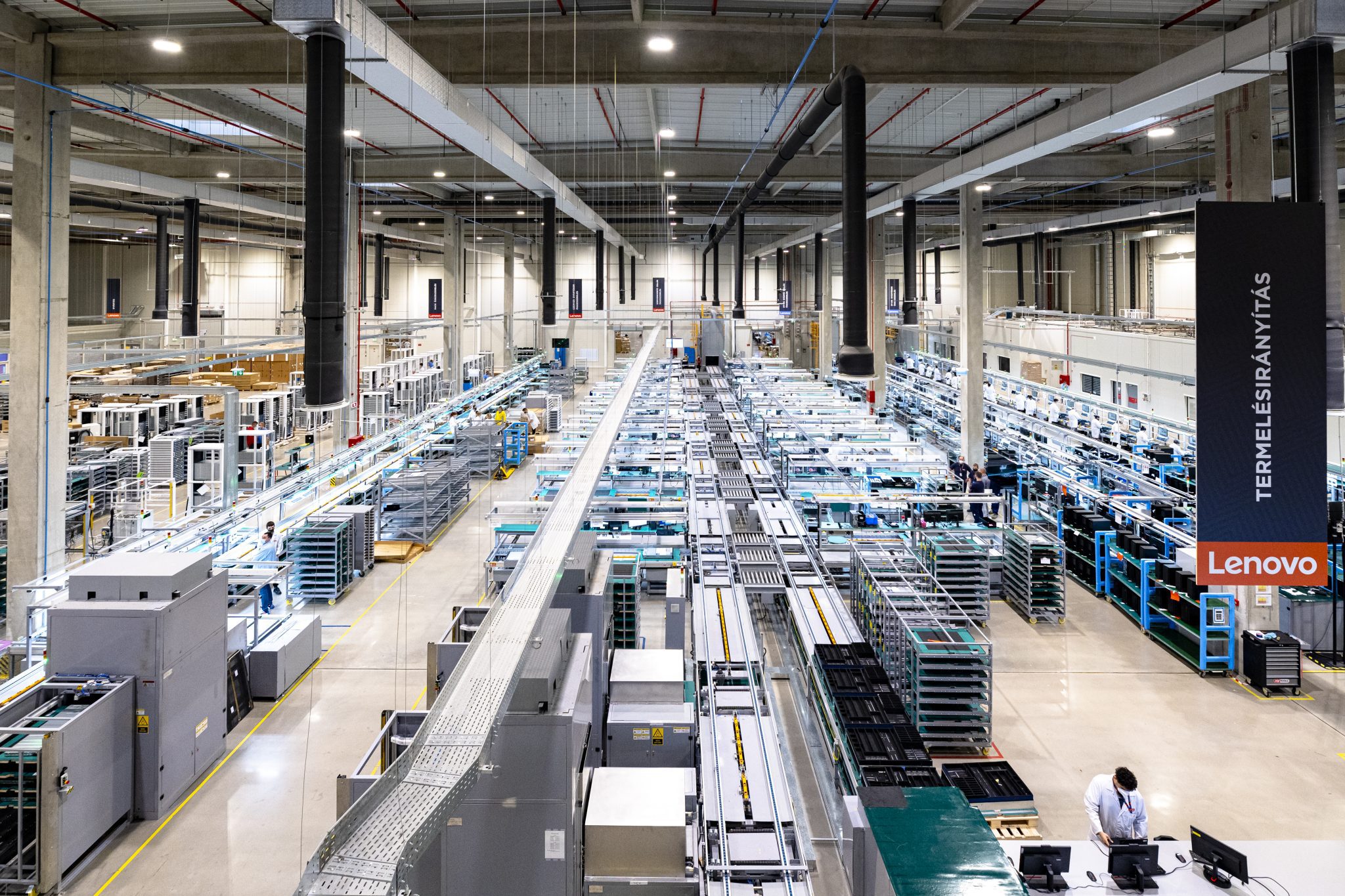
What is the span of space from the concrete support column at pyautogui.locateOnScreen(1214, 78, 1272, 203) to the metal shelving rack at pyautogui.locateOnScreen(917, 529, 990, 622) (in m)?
5.18

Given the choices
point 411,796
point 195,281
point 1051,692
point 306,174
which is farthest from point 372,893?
point 195,281

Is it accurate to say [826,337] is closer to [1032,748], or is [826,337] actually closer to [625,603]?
[625,603]

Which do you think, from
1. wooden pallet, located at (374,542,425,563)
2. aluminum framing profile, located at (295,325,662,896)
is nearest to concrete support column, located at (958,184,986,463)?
wooden pallet, located at (374,542,425,563)

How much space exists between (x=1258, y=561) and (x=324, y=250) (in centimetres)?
529

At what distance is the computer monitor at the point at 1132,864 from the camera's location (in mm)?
5176

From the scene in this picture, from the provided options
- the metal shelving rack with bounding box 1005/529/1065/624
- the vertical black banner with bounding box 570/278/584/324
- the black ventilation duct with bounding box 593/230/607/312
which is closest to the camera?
the metal shelving rack with bounding box 1005/529/1065/624

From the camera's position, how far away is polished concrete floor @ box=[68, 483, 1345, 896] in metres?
7.05

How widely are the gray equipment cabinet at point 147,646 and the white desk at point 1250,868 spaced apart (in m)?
6.65

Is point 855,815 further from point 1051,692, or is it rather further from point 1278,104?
point 1278,104

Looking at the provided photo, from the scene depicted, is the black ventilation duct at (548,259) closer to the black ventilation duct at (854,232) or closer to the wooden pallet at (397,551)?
the wooden pallet at (397,551)

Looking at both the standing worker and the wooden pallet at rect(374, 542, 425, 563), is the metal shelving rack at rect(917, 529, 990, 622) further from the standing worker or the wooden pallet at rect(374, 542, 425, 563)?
the standing worker

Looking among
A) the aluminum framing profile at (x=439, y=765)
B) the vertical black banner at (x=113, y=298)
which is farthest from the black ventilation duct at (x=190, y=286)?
the aluminum framing profile at (x=439, y=765)

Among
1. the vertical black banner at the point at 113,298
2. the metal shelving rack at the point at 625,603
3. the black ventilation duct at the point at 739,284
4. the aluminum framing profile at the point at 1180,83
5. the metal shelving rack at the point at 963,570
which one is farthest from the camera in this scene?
the vertical black banner at the point at 113,298

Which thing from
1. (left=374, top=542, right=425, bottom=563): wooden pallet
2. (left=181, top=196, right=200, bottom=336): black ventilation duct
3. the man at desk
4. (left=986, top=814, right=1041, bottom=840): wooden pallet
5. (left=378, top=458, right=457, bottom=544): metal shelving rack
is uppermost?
(left=181, top=196, right=200, bottom=336): black ventilation duct
